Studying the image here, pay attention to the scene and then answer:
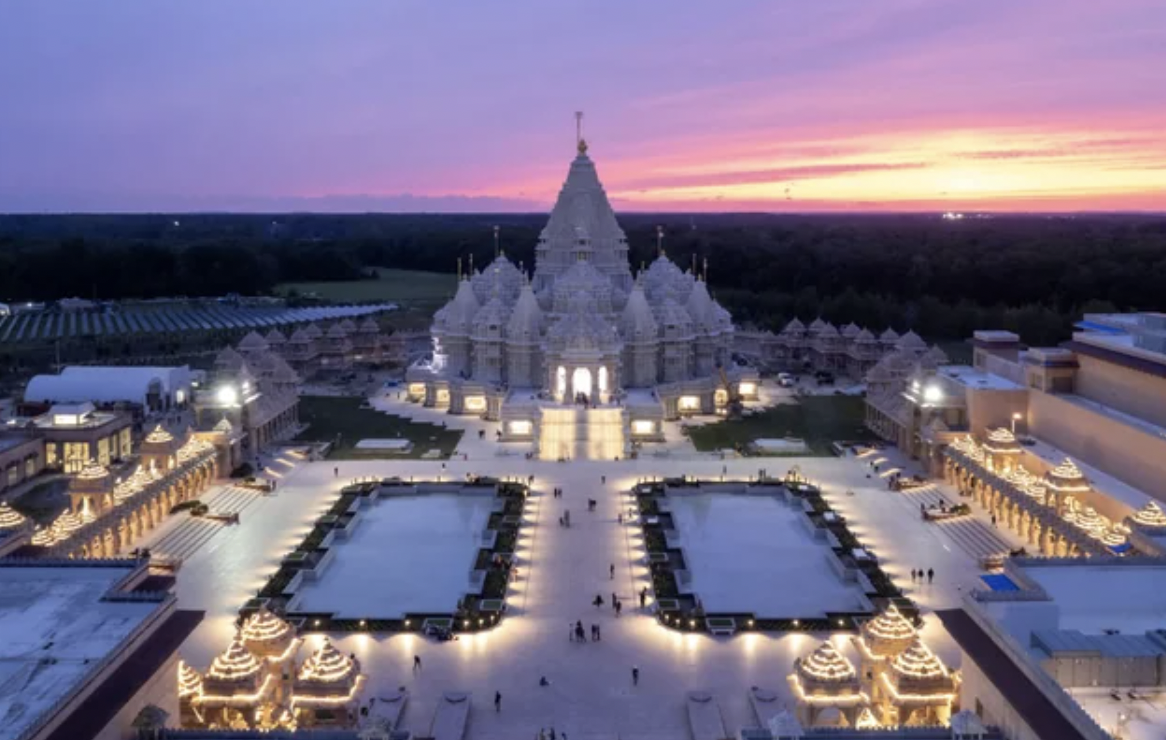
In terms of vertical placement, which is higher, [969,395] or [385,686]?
[969,395]

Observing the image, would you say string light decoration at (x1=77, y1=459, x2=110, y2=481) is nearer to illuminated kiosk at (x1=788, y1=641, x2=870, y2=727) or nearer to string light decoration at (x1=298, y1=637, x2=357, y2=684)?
string light decoration at (x1=298, y1=637, x2=357, y2=684)

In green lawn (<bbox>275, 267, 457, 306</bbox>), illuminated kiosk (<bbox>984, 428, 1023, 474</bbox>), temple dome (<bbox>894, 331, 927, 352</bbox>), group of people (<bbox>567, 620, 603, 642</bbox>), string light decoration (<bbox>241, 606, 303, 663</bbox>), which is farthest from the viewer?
green lawn (<bbox>275, 267, 457, 306</bbox>)

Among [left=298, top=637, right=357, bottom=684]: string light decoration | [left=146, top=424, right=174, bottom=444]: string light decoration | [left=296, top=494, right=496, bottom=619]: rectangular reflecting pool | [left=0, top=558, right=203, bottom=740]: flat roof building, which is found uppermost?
[left=146, top=424, right=174, bottom=444]: string light decoration

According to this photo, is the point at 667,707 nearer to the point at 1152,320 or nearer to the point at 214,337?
the point at 1152,320

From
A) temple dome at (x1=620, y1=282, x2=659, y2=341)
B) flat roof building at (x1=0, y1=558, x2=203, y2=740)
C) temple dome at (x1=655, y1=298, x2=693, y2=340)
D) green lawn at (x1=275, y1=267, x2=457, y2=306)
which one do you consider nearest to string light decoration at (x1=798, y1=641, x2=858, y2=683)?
flat roof building at (x1=0, y1=558, x2=203, y2=740)

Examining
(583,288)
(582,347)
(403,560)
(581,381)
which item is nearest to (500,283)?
(583,288)

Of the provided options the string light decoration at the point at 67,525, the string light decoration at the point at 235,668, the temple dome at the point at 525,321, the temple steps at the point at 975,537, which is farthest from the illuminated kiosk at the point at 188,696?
the temple dome at the point at 525,321

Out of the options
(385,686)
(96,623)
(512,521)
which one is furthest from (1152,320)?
(96,623)

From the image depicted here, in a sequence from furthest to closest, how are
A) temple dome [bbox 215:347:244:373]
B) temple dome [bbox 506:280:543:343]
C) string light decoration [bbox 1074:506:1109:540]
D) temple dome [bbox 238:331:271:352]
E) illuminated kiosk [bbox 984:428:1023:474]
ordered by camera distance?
temple dome [bbox 238:331:271:352] < temple dome [bbox 215:347:244:373] < temple dome [bbox 506:280:543:343] < illuminated kiosk [bbox 984:428:1023:474] < string light decoration [bbox 1074:506:1109:540]
